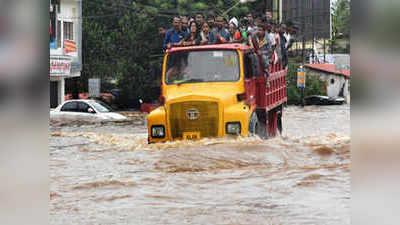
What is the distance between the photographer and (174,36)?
9656mm

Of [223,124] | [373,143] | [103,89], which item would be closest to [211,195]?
[223,124]

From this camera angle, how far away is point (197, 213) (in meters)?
5.63

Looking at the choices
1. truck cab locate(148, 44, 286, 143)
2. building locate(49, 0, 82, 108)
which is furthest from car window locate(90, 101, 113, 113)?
truck cab locate(148, 44, 286, 143)

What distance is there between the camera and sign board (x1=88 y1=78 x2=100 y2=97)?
469 inches

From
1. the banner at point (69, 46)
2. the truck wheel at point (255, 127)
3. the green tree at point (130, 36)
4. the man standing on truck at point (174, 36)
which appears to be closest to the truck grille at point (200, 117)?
the truck wheel at point (255, 127)

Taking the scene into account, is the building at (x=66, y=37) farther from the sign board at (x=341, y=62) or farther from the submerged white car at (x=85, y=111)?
the sign board at (x=341, y=62)

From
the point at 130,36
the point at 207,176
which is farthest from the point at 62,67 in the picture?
the point at 207,176

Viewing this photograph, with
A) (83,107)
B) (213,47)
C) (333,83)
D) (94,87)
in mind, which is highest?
(213,47)

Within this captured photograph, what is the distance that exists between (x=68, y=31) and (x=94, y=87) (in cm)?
210

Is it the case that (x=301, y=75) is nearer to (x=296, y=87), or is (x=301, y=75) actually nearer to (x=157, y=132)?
(x=296, y=87)

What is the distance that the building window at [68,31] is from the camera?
13.2 m

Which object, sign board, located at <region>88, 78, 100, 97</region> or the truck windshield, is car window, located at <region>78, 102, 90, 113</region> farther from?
the truck windshield

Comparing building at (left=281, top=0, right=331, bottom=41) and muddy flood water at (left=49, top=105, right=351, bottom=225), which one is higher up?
building at (left=281, top=0, right=331, bottom=41)

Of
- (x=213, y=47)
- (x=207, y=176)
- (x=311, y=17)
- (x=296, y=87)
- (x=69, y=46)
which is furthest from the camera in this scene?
(x=69, y=46)
